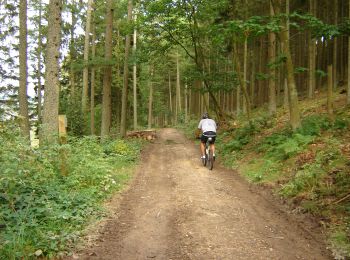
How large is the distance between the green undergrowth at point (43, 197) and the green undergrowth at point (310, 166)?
14.8ft

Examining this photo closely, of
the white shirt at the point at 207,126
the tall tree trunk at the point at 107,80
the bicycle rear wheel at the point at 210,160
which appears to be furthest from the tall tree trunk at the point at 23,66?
the bicycle rear wheel at the point at 210,160

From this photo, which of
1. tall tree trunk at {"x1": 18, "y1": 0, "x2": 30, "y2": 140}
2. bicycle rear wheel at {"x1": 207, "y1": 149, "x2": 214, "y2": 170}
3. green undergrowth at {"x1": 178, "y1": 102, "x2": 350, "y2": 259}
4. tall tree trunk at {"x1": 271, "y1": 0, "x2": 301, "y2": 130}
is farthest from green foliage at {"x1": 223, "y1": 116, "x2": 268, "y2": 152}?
tall tree trunk at {"x1": 18, "y1": 0, "x2": 30, "y2": 140}

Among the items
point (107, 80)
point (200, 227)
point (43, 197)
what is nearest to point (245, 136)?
point (107, 80)

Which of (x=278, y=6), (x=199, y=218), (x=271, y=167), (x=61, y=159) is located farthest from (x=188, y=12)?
(x=199, y=218)

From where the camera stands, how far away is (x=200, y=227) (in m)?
6.57

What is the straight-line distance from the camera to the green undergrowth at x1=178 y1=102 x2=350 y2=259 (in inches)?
266

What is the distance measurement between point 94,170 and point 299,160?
600cm

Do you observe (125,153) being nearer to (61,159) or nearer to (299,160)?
(61,159)

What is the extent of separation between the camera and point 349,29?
1104cm

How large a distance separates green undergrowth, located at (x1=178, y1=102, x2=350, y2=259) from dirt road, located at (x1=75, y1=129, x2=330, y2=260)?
0.54 meters

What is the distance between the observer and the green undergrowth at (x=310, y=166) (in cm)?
675

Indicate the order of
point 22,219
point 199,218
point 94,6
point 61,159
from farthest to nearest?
point 94,6, point 61,159, point 199,218, point 22,219

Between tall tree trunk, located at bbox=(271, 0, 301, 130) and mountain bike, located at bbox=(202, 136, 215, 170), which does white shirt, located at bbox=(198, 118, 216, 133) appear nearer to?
mountain bike, located at bbox=(202, 136, 215, 170)

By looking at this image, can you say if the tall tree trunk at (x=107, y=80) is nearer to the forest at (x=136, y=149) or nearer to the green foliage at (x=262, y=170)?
the forest at (x=136, y=149)
